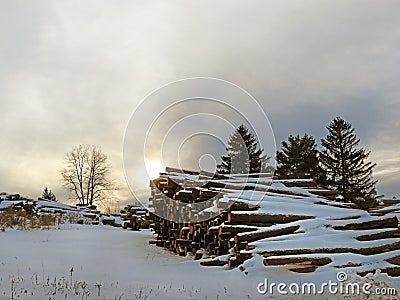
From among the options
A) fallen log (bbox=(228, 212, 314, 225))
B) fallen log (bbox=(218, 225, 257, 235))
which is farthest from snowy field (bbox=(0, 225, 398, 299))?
fallen log (bbox=(228, 212, 314, 225))

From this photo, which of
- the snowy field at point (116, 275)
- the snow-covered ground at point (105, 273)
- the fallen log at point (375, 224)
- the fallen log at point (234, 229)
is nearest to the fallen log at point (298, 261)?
the snowy field at point (116, 275)

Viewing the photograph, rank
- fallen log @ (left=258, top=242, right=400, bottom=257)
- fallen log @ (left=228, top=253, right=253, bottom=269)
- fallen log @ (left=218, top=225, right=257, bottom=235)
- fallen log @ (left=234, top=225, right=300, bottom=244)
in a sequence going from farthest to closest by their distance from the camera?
fallen log @ (left=218, top=225, right=257, bottom=235) < fallen log @ (left=234, top=225, right=300, bottom=244) < fallen log @ (left=228, top=253, right=253, bottom=269) < fallen log @ (left=258, top=242, right=400, bottom=257)

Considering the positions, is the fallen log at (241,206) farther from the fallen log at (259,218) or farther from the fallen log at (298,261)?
the fallen log at (298,261)

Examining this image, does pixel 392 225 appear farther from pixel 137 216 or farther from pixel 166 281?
pixel 137 216

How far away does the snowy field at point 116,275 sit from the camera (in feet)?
20.0

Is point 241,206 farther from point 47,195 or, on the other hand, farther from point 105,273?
point 47,195

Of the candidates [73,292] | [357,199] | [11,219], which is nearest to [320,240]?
[73,292]

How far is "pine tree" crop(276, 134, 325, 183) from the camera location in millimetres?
30770

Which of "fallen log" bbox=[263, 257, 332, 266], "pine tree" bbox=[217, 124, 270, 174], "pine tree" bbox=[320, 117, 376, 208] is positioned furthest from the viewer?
"pine tree" bbox=[217, 124, 270, 174]

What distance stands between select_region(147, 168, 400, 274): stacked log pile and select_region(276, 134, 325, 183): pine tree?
1662 cm

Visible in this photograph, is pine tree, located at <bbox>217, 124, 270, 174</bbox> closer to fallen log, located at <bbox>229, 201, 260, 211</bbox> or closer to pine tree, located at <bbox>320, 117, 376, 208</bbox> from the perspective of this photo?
pine tree, located at <bbox>320, 117, 376, 208</bbox>

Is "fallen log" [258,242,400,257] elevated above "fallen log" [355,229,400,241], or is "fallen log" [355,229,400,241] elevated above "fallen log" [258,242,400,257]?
"fallen log" [355,229,400,241]

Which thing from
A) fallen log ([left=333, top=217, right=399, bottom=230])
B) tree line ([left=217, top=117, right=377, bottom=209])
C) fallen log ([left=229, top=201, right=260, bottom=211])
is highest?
tree line ([left=217, top=117, right=377, bottom=209])

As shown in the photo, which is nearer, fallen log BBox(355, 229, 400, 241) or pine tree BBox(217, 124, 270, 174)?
fallen log BBox(355, 229, 400, 241)
